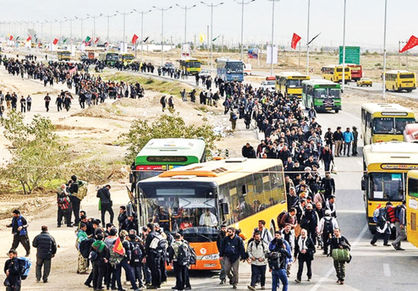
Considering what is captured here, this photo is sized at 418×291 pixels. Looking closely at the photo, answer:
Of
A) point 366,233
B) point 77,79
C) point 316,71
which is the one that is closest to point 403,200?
point 366,233

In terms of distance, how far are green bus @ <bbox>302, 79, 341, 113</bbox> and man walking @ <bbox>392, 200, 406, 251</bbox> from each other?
39.3m

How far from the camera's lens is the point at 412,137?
36156 mm

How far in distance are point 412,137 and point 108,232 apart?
1909 centimetres

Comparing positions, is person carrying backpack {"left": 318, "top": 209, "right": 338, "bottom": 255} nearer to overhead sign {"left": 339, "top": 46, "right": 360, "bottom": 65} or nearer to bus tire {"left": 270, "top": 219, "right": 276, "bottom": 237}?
bus tire {"left": 270, "top": 219, "right": 276, "bottom": 237}

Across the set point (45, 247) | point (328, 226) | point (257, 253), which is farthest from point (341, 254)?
point (45, 247)

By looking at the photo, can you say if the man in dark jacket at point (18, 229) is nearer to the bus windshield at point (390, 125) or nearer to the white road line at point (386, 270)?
the white road line at point (386, 270)

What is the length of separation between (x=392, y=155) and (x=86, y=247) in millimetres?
10484

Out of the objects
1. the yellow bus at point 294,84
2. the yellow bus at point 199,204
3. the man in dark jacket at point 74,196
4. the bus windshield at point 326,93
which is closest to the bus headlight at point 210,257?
the yellow bus at point 199,204

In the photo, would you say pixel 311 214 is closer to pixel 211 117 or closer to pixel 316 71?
pixel 211 117

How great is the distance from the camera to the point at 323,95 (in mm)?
64938

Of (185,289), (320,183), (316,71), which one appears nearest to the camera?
(185,289)

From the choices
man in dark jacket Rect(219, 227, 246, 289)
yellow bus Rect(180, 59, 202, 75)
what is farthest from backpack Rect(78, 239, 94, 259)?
yellow bus Rect(180, 59, 202, 75)

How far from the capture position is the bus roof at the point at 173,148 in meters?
26.9

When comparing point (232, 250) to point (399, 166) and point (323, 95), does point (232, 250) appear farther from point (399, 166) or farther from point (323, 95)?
point (323, 95)
